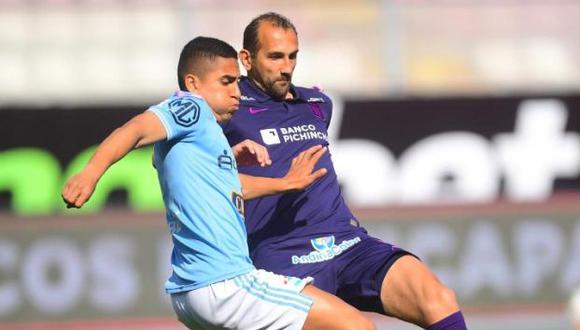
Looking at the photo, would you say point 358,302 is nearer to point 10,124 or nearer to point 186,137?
point 186,137

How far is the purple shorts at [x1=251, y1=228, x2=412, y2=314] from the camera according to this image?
6090mm

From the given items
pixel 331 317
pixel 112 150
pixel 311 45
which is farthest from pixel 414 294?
pixel 311 45

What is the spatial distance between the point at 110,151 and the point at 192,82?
795 millimetres

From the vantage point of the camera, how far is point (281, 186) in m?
5.59

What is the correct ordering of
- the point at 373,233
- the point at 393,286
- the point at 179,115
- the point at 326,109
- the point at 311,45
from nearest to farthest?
the point at 179,115 < the point at 393,286 < the point at 326,109 < the point at 373,233 < the point at 311,45

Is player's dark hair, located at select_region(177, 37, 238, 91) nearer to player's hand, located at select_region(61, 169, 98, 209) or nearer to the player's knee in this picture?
player's hand, located at select_region(61, 169, 98, 209)

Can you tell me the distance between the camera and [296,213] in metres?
6.31

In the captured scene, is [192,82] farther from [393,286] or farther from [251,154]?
[393,286]

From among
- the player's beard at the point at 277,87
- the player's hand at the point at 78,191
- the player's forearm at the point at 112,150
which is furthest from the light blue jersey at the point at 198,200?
the player's beard at the point at 277,87

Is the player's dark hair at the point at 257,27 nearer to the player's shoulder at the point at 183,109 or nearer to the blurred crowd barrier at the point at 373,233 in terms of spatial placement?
the player's shoulder at the point at 183,109

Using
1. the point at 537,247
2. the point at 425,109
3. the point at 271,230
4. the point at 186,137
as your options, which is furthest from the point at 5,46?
the point at 186,137

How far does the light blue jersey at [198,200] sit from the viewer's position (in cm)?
518

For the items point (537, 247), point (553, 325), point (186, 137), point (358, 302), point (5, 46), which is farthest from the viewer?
point (5, 46)

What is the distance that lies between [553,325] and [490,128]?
2.07m
